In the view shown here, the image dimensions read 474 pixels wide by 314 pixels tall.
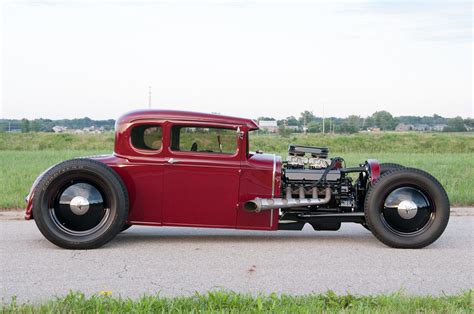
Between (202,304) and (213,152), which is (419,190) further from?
(202,304)

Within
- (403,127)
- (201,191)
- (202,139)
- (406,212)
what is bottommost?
(406,212)

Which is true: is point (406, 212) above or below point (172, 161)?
below

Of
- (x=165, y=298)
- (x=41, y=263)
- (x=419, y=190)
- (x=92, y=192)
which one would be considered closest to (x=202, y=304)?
(x=165, y=298)

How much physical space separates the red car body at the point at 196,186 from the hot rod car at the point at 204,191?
0.04 feet

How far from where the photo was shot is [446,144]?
44.2 metres

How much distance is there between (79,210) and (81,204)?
8 cm

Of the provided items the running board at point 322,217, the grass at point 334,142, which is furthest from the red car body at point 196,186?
the grass at point 334,142

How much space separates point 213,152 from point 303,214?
1324 mm

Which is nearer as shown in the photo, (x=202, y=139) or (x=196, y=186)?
(x=196, y=186)

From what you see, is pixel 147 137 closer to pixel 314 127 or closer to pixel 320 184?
pixel 320 184

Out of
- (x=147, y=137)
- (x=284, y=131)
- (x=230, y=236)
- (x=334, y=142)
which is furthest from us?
(x=284, y=131)

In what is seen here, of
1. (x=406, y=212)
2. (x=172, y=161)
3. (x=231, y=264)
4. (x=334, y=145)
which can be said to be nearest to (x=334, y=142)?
(x=334, y=145)

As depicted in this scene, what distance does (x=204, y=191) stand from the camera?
8.66 meters

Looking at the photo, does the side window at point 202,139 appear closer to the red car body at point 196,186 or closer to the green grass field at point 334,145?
the red car body at point 196,186
